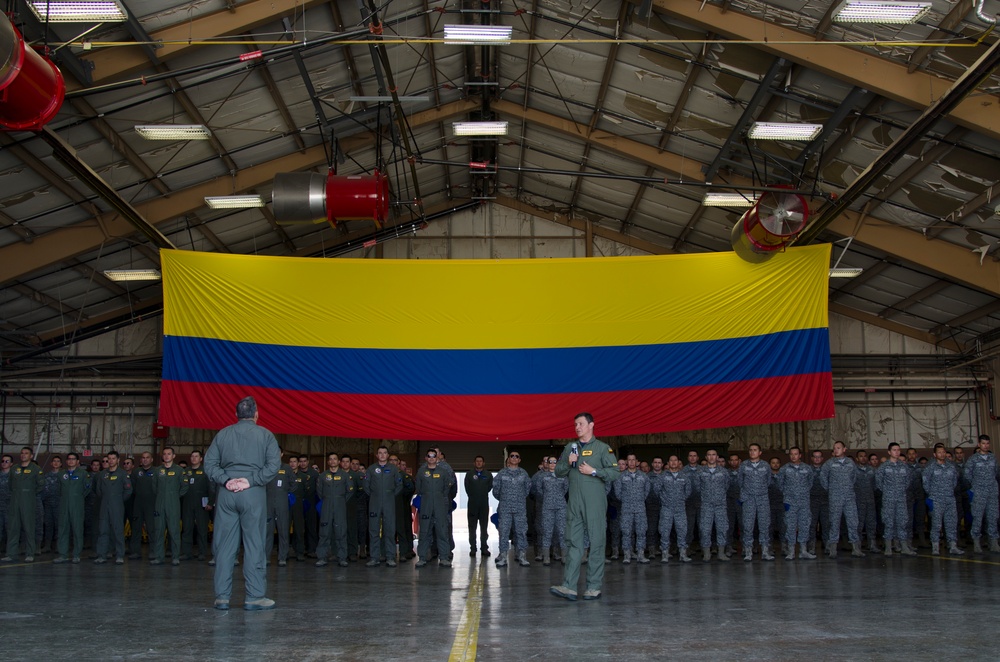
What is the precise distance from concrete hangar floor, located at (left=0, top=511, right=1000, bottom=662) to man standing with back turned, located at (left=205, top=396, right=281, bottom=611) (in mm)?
272

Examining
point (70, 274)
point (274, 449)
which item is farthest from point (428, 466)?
point (70, 274)

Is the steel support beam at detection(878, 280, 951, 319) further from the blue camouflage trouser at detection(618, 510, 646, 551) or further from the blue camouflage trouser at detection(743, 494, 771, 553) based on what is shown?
the blue camouflage trouser at detection(618, 510, 646, 551)

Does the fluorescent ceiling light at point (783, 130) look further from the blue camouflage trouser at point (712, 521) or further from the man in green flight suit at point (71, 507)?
the man in green flight suit at point (71, 507)

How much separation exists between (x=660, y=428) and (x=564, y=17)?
20.0 ft

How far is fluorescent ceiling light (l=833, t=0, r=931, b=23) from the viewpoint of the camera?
8.12 metres

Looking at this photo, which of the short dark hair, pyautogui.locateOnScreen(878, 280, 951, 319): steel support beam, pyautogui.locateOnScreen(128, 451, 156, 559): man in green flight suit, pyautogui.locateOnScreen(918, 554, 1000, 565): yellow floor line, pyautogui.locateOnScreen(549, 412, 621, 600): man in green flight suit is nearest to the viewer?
the short dark hair

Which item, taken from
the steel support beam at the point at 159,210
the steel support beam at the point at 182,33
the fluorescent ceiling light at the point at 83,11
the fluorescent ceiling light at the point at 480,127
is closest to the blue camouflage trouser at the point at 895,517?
the fluorescent ceiling light at the point at 480,127

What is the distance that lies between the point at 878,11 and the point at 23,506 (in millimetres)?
11684

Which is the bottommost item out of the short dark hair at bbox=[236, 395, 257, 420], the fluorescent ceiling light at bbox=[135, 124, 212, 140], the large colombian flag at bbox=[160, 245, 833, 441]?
the short dark hair at bbox=[236, 395, 257, 420]

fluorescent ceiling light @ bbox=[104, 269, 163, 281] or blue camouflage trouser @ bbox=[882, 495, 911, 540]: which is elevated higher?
fluorescent ceiling light @ bbox=[104, 269, 163, 281]

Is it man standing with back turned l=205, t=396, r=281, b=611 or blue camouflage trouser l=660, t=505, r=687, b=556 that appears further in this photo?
blue camouflage trouser l=660, t=505, r=687, b=556

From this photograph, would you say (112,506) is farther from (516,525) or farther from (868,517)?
(868,517)

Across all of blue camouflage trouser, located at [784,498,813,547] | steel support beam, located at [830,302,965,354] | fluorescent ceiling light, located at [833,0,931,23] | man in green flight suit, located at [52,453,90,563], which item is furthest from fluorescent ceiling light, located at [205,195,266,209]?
steel support beam, located at [830,302,965,354]

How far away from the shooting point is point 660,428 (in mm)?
13078
